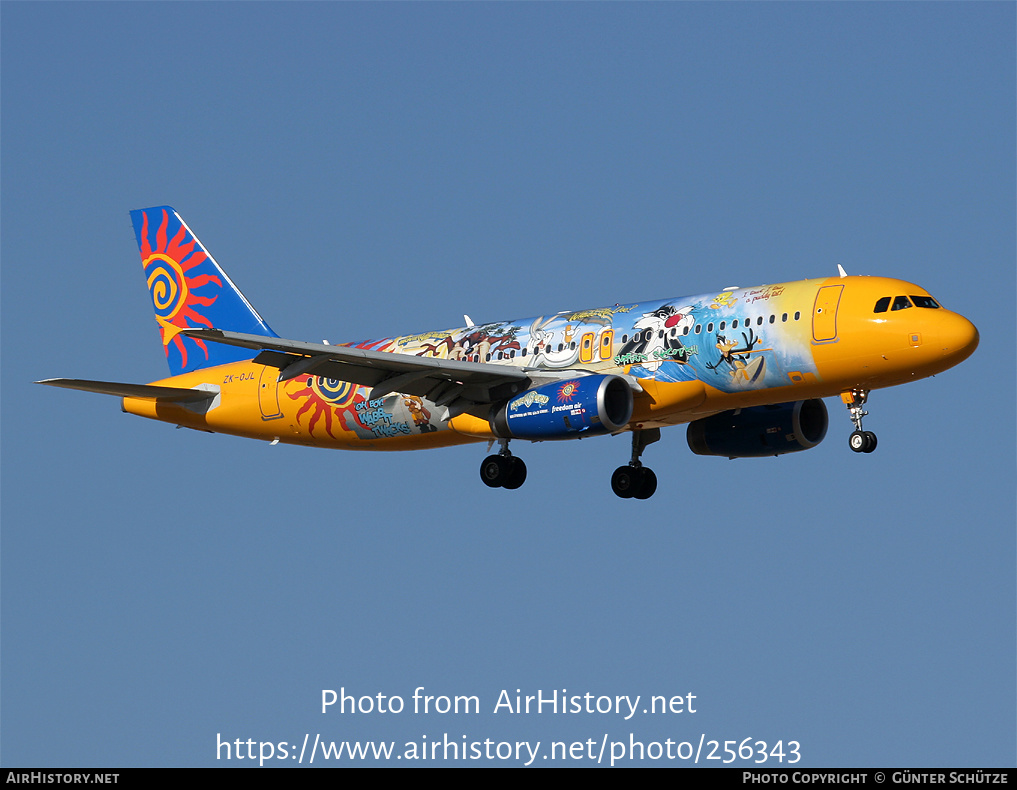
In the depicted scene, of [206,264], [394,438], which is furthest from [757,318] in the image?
[206,264]

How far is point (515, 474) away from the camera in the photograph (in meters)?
44.3

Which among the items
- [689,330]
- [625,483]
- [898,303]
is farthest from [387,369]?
[898,303]

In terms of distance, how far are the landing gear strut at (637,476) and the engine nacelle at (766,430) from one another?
Result: 1719mm

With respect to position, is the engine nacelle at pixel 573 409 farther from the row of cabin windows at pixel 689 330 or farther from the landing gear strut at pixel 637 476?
the landing gear strut at pixel 637 476

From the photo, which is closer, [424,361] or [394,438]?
[424,361]

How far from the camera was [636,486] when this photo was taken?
151ft

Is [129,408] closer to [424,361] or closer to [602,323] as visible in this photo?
[424,361]

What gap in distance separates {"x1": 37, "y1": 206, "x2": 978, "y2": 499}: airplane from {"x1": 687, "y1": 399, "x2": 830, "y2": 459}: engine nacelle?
41 millimetres

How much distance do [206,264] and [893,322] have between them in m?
24.4

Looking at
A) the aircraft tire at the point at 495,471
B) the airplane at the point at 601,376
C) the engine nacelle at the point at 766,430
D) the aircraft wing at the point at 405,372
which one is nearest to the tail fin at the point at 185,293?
the airplane at the point at 601,376

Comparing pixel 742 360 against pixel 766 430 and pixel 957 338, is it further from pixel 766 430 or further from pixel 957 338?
pixel 766 430

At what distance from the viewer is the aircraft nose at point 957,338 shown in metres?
37.8

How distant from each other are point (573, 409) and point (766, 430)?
7.55 m

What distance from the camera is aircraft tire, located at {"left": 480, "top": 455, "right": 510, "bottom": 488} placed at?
44156 millimetres
